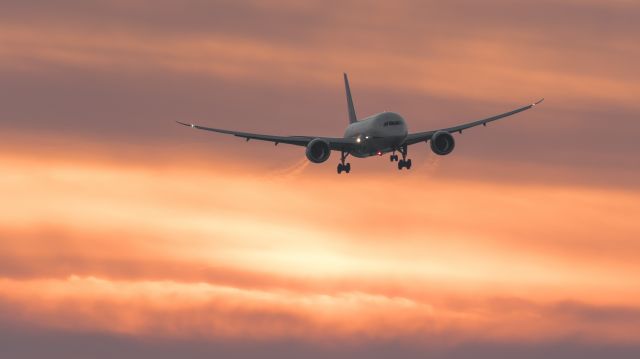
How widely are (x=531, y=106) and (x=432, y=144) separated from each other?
40.5 feet

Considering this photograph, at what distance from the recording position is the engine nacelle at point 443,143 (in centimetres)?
17212

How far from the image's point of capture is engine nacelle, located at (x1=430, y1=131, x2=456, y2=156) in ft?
565

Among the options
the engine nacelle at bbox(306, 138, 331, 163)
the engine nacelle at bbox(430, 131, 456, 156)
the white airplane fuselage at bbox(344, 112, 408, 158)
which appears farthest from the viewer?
the engine nacelle at bbox(306, 138, 331, 163)

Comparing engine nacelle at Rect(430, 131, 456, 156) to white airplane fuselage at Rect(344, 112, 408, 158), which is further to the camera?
engine nacelle at Rect(430, 131, 456, 156)

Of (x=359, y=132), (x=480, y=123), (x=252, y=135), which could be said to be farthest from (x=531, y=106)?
(x=252, y=135)

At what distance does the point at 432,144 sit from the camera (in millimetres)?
172875

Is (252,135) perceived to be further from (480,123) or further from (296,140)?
A: (480,123)

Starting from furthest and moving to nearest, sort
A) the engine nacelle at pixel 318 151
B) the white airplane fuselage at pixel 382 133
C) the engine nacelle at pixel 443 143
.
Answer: the engine nacelle at pixel 318 151 < the engine nacelle at pixel 443 143 < the white airplane fuselage at pixel 382 133

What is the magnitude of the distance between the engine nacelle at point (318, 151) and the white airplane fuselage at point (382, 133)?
13.7ft

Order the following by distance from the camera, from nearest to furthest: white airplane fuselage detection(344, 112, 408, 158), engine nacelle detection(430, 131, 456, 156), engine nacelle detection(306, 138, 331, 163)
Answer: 1. white airplane fuselage detection(344, 112, 408, 158)
2. engine nacelle detection(430, 131, 456, 156)
3. engine nacelle detection(306, 138, 331, 163)

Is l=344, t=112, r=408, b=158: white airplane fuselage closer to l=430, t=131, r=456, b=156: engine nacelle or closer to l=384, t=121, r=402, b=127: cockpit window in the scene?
l=384, t=121, r=402, b=127: cockpit window

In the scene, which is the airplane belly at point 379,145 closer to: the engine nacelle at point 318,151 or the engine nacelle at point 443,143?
the engine nacelle at point 318,151

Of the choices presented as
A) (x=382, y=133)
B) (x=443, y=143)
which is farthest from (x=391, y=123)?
(x=443, y=143)

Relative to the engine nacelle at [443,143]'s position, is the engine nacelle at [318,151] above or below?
below
